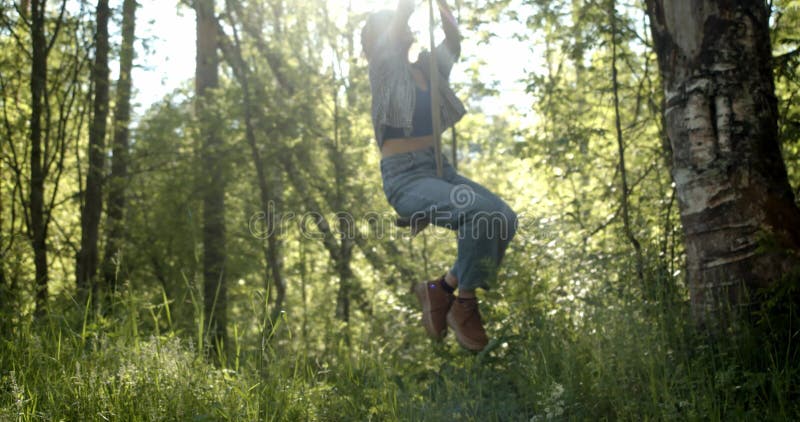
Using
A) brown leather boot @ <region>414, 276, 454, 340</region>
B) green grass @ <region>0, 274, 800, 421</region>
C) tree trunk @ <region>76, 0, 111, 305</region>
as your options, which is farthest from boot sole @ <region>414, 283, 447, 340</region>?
tree trunk @ <region>76, 0, 111, 305</region>

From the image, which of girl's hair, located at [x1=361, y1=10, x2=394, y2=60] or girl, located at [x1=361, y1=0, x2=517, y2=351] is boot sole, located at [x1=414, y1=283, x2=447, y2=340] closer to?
girl, located at [x1=361, y1=0, x2=517, y2=351]

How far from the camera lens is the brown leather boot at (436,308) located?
380cm

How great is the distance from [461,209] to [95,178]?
3.46 metres

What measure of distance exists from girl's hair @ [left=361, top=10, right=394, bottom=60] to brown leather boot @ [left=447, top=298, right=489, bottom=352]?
142cm

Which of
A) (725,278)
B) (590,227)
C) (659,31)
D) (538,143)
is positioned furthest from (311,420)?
(538,143)

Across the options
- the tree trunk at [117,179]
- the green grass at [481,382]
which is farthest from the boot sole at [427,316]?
the tree trunk at [117,179]

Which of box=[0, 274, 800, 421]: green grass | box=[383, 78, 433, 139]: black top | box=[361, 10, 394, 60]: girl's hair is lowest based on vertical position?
box=[0, 274, 800, 421]: green grass

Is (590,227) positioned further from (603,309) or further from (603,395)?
(603,395)

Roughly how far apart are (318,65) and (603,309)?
8.02m

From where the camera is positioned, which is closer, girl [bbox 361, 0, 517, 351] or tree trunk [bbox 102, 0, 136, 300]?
girl [bbox 361, 0, 517, 351]

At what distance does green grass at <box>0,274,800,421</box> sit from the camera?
2600mm

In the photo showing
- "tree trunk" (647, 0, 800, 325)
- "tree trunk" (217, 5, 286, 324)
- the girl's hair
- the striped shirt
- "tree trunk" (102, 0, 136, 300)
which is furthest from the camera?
"tree trunk" (217, 5, 286, 324)

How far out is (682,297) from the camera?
362 centimetres

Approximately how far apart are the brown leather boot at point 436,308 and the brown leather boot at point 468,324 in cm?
14
